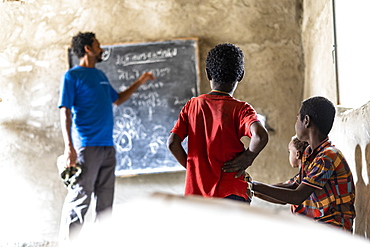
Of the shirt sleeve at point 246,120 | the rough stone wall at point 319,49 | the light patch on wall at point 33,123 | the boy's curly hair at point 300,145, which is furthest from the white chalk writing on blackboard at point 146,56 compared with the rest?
the shirt sleeve at point 246,120

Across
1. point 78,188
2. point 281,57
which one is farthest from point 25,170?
point 281,57

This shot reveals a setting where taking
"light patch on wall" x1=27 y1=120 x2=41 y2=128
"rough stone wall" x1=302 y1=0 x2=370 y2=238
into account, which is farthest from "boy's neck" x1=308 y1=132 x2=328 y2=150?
"light patch on wall" x1=27 y1=120 x2=41 y2=128

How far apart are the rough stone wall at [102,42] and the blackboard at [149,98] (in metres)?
0.10

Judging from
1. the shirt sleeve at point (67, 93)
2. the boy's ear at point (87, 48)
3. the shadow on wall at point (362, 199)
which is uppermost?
the boy's ear at point (87, 48)

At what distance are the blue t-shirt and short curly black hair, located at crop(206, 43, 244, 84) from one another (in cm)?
135

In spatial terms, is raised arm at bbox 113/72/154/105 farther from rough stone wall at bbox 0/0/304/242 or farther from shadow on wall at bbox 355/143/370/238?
shadow on wall at bbox 355/143/370/238

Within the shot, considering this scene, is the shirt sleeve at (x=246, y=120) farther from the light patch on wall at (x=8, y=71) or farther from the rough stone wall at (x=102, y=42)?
the light patch on wall at (x=8, y=71)

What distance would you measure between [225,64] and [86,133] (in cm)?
144

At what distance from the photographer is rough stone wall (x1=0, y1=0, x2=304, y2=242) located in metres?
3.73

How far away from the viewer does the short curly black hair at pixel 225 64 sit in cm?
182

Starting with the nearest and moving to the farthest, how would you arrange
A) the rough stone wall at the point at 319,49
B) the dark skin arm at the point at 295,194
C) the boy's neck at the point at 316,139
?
the dark skin arm at the point at 295,194 < the boy's neck at the point at 316,139 < the rough stone wall at the point at 319,49

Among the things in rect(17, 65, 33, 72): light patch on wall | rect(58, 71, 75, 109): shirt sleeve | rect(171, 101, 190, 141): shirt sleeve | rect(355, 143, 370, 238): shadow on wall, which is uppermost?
rect(17, 65, 33, 72): light patch on wall

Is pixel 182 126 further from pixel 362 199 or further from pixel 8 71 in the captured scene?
pixel 8 71

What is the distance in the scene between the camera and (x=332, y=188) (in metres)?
1.72
